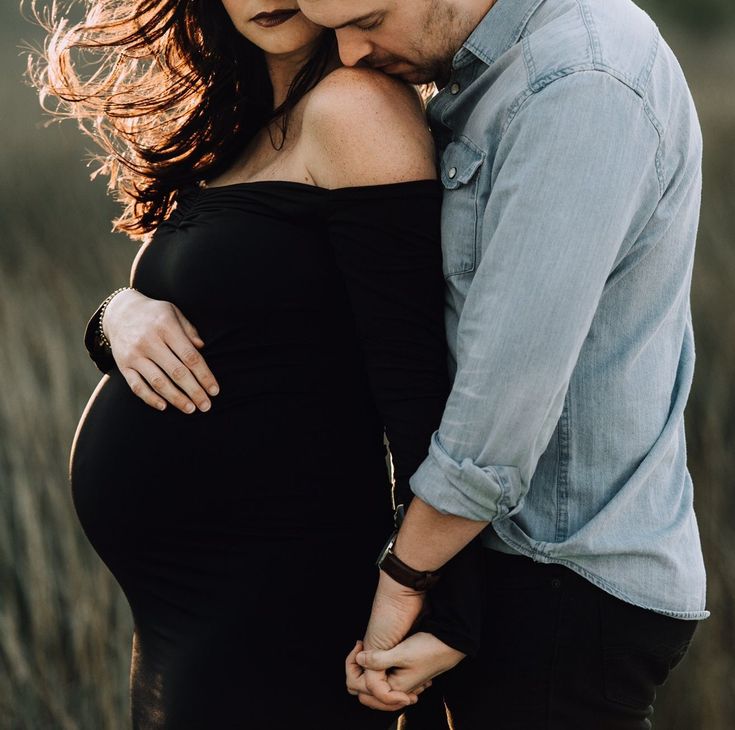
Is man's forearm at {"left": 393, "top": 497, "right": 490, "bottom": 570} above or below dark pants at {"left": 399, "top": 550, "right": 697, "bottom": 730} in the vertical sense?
above

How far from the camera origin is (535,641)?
1423 mm

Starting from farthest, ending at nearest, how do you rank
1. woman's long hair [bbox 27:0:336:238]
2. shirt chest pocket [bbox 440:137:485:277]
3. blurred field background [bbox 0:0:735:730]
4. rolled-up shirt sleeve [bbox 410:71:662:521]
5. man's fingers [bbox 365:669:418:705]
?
1. blurred field background [bbox 0:0:735:730]
2. woman's long hair [bbox 27:0:336:238]
3. man's fingers [bbox 365:669:418:705]
4. shirt chest pocket [bbox 440:137:485:277]
5. rolled-up shirt sleeve [bbox 410:71:662:521]

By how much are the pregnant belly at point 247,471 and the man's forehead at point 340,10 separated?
56cm

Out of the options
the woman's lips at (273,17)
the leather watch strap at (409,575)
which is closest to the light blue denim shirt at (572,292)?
the leather watch strap at (409,575)

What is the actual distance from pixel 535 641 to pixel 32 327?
10.1 ft

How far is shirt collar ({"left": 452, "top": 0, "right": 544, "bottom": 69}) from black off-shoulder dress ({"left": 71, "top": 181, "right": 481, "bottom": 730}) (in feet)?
0.98

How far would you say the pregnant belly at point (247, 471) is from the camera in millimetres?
1553

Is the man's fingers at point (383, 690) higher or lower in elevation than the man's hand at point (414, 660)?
lower

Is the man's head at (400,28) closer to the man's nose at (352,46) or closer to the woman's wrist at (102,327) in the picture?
the man's nose at (352,46)

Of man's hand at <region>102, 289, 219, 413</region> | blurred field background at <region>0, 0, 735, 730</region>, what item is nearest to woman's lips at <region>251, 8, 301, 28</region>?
man's hand at <region>102, 289, 219, 413</region>

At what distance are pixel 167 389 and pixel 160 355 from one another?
0.06 meters

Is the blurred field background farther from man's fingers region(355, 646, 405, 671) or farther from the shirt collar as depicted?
the shirt collar

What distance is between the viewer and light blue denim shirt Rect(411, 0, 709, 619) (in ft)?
3.94

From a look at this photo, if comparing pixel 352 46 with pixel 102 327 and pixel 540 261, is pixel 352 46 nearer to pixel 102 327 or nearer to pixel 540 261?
pixel 540 261
